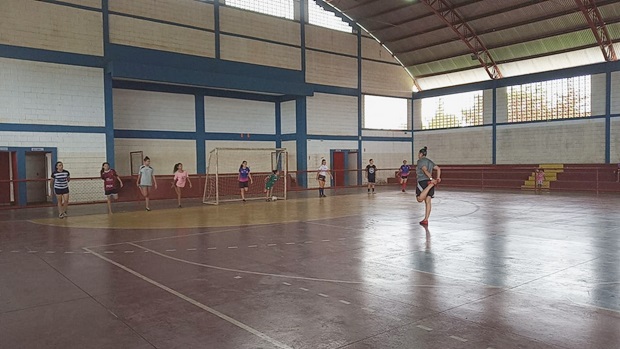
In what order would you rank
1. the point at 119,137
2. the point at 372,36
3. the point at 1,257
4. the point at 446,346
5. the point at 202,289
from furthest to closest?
the point at 372,36, the point at 119,137, the point at 1,257, the point at 202,289, the point at 446,346

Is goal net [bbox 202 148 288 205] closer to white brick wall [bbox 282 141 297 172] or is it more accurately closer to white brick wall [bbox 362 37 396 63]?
white brick wall [bbox 282 141 297 172]

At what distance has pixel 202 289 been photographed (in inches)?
260

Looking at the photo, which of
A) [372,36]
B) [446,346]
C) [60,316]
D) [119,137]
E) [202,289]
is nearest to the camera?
[446,346]

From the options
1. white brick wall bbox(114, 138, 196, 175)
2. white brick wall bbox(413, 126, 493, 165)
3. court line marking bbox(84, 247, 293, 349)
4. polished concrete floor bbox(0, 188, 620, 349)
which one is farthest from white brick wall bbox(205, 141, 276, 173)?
court line marking bbox(84, 247, 293, 349)

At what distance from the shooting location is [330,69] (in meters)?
31.5

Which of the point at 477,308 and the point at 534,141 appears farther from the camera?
the point at 534,141

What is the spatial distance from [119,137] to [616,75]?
27.6 metres

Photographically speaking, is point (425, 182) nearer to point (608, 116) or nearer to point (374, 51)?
point (608, 116)

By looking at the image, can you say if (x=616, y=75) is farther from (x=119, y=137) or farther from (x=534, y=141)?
(x=119, y=137)

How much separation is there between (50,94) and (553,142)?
92.1 feet

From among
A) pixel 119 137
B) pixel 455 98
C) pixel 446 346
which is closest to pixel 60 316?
pixel 446 346

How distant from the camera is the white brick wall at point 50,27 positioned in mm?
19734

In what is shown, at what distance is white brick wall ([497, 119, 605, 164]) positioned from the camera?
27.5 metres

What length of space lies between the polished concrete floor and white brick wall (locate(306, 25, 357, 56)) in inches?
791
